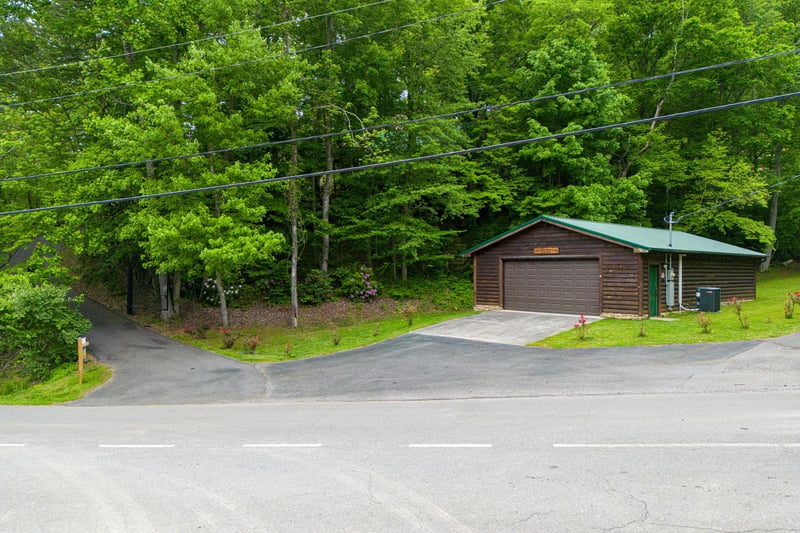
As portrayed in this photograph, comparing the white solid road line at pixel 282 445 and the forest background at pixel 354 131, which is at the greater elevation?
the forest background at pixel 354 131

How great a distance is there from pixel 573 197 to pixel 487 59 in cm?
1172

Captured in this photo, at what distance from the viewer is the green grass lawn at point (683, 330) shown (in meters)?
14.0

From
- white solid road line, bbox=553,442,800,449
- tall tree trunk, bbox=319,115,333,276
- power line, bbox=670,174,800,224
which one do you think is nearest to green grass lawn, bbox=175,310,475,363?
tall tree trunk, bbox=319,115,333,276

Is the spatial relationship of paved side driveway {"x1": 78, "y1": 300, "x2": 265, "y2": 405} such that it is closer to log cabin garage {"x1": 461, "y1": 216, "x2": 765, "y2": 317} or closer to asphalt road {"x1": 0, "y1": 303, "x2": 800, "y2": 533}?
asphalt road {"x1": 0, "y1": 303, "x2": 800, "y2": 533}

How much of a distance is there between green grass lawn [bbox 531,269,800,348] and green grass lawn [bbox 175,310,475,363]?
6.12 m

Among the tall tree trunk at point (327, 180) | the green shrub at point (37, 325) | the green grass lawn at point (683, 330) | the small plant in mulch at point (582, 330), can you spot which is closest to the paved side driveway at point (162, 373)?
the green shrub at point (37, 325)

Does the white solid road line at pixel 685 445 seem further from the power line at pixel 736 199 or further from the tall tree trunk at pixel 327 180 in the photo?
the power line at pixel 736 199

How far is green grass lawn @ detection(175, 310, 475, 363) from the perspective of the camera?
16.5 meters

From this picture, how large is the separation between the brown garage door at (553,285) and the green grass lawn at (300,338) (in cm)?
273

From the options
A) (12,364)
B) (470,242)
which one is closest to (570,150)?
(470,242)

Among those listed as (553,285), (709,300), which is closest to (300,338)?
(553,285)

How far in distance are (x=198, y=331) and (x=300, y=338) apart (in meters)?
4.18

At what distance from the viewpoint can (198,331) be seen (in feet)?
65.7

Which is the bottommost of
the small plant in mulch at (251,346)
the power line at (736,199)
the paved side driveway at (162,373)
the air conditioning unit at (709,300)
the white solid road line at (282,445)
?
the paved side driveway at (162,373)
